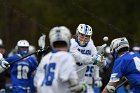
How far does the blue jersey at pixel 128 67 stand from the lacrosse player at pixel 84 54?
2.42 m

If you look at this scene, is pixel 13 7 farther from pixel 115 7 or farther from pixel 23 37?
pixel 115 7

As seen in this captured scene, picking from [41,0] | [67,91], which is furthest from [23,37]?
[67,91]

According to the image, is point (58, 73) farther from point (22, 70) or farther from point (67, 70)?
point (22, 70)

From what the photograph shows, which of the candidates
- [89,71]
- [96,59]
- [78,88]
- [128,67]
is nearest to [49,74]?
[78,88]

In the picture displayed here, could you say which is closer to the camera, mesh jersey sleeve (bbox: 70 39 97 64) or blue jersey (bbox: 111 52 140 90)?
blue jersey (bbox: 111 52 140 90)

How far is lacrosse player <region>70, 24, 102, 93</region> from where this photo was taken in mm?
14406

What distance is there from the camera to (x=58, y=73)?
32.2 feet

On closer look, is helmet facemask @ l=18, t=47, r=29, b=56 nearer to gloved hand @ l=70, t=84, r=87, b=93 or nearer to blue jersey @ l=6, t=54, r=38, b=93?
blue jersey @ l=6, t=54, r=38, b=93

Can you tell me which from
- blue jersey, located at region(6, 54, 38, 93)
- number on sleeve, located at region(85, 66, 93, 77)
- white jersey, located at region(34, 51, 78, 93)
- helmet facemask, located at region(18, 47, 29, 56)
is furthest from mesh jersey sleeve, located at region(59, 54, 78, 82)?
helmet facemask, located at region(18, 47, 29, 56)

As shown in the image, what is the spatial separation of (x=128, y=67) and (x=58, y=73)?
7.79 ft

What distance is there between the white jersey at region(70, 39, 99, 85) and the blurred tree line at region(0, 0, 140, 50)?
14957mm

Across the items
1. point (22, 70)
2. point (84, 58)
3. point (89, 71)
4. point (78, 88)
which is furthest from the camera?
point (22, 70)

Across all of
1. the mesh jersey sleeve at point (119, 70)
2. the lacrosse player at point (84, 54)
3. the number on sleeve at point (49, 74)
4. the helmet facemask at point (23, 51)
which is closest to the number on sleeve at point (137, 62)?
the mesh jersey sleeve at point (119, 70)

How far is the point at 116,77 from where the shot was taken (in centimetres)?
1189
